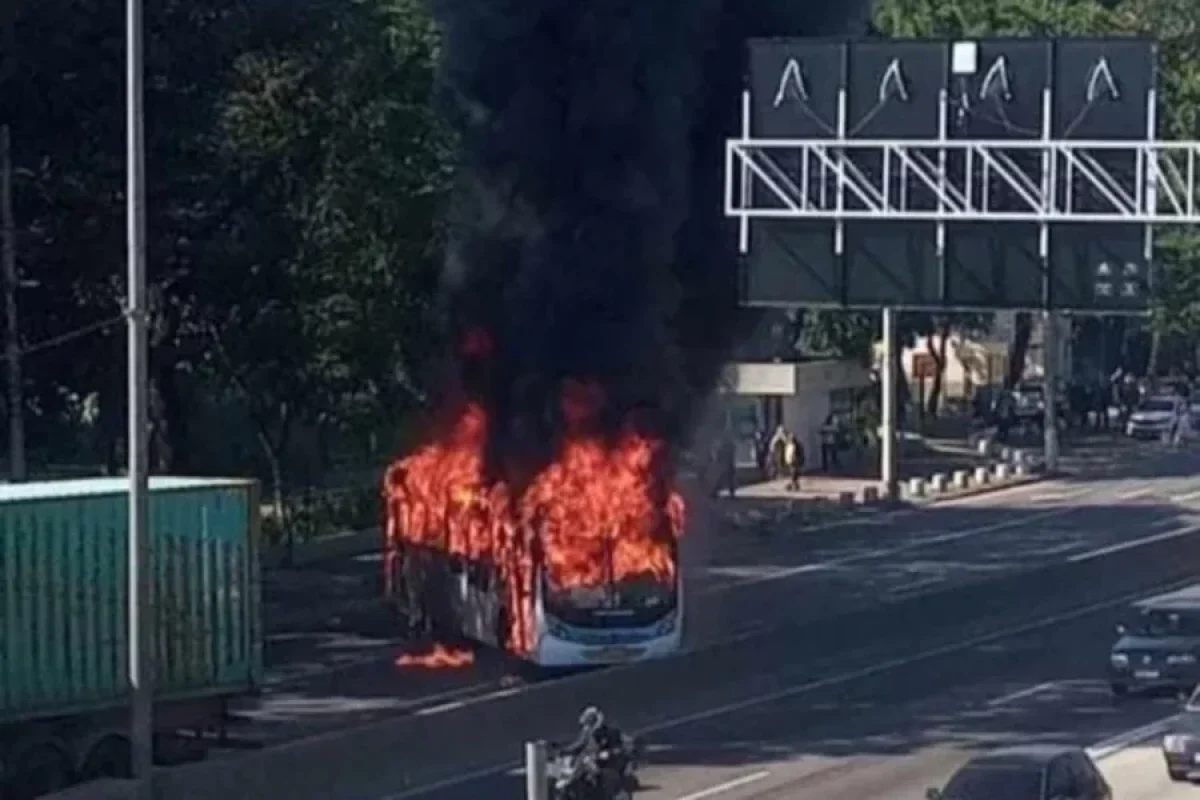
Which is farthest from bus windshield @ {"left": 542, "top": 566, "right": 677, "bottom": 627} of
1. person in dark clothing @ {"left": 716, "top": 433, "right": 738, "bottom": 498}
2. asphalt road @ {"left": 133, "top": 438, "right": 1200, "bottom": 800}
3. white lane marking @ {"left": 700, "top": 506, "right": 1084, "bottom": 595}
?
person in dark clothing @ {"left": 716, "top": 433, "right": 738, "bottom": 498}

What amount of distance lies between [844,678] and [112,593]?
11.5m

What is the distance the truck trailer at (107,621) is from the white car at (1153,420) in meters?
59.0

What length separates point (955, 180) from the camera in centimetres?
3172

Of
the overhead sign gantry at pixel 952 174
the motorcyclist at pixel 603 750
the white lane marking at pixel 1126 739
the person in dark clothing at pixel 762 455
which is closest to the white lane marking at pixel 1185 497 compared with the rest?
the person in dark clothing at pixel 762 455

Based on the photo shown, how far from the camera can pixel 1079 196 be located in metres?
31.0

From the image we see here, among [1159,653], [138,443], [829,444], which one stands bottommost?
[1159,653]

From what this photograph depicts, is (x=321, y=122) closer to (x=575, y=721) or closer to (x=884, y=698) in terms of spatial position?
(x=884, y=698)

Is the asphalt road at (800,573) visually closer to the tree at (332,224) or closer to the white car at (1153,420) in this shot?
the tree at (332,224)

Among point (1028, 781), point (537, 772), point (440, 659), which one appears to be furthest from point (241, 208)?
point (537, 772)

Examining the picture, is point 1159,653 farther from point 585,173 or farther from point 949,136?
point 585,173

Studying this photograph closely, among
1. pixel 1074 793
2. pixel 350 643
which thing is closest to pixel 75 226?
pixel 350 643

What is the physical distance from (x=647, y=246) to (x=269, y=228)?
18.9ft

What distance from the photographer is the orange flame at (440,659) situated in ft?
137

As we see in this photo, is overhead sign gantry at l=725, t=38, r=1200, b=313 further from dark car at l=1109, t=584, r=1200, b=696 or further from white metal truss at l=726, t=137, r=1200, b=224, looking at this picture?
dark car at l=1109, t=584, r=1200, b=696
